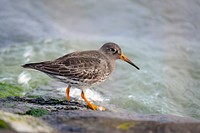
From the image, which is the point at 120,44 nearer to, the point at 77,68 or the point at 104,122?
the point at 77,68

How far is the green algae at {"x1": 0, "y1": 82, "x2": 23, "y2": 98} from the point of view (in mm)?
10392

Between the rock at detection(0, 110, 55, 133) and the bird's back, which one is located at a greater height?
the bird's back

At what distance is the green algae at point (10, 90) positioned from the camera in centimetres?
1039

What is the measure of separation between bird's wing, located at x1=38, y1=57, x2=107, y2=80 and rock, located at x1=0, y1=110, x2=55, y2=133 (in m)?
2.61

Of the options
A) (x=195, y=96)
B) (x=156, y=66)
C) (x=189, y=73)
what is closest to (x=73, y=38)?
(x=156, y=66)

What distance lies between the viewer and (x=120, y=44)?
51.3ft

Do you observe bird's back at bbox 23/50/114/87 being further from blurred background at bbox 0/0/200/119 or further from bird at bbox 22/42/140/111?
blurred background at bbox 0/0/200/119

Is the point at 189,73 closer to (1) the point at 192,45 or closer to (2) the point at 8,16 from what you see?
(1) the point at 192,45

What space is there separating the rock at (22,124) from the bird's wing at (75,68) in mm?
2606

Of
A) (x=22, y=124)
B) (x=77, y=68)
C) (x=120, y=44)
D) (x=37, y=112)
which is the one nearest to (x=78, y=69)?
(x=77, y=68)

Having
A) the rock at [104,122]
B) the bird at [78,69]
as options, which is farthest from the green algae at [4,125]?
the bird at [78,69]

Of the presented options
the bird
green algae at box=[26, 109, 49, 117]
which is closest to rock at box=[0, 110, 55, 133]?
green algae at box=[26, 109, 49, 117]

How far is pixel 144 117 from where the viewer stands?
7.41 metres

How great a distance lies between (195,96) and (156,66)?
2348mm
